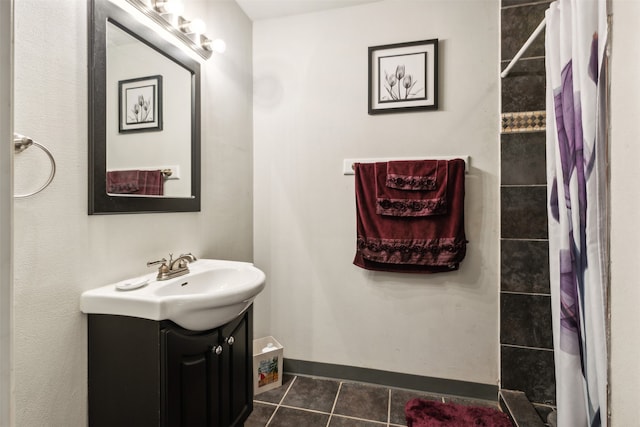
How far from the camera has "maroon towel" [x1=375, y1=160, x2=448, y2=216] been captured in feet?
5.50

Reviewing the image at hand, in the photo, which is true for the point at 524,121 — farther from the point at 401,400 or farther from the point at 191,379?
the point at 191,379

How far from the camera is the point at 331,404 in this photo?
1.68 metres

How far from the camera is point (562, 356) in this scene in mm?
950

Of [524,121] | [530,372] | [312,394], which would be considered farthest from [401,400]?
[524,121]

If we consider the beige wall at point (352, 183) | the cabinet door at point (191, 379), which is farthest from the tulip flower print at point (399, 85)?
the cabinet door at point (191, 379)

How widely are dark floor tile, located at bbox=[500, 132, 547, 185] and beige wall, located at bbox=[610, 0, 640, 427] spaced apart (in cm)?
99

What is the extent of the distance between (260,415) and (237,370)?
0.50 meters

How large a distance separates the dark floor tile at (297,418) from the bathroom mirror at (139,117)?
3.87ft

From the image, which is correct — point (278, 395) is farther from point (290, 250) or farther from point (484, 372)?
point (484, 372)

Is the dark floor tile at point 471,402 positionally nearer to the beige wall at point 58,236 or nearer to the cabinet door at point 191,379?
the cabinet door at point 191,379

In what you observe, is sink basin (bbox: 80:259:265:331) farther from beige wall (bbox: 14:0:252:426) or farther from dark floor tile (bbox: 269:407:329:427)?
dark floor tile (bbox: 269:407:329:427)

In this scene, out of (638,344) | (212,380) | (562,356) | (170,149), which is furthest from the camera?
(170,149)

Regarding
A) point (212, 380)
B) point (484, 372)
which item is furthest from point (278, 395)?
point (484, 372)

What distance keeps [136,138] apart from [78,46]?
33 centimetres
